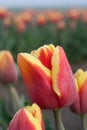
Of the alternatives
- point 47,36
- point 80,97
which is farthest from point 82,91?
point 47,36

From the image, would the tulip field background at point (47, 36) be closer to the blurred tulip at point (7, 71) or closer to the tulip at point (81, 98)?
the blurred tulip at point (7, 71)

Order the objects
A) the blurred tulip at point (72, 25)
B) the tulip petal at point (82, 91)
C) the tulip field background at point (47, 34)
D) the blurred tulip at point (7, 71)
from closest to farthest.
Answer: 1. the tulip petal at point (82, 91)
2. the blurred tulip at point (7, 71)
3. the tulip field background at point (47, 34)
4. the blurred tulip at point (72, 25)

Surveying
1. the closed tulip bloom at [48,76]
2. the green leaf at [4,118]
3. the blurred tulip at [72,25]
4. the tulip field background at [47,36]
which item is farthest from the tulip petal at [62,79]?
the blurred tulip at [72,25]

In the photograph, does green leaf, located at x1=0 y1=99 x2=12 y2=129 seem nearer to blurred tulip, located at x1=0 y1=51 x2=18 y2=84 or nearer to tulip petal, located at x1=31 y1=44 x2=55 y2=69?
blurred tulip, located at x1=0 y1=51 x2=18 y2=84

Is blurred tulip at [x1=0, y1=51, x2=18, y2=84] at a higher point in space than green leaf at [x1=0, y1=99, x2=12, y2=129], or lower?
higher

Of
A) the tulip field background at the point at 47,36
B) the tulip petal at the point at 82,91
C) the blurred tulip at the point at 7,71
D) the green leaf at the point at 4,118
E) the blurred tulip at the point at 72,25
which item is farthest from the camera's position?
the blurred tulip at the point at 72,25

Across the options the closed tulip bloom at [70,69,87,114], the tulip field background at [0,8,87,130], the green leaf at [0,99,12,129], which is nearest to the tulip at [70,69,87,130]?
the closed tulip bloom at [70,69,87,114]

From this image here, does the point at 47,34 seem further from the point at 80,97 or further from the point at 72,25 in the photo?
the point at 80,97

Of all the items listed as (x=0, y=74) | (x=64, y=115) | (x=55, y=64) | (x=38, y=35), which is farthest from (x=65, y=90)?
(x=38, y=35)
